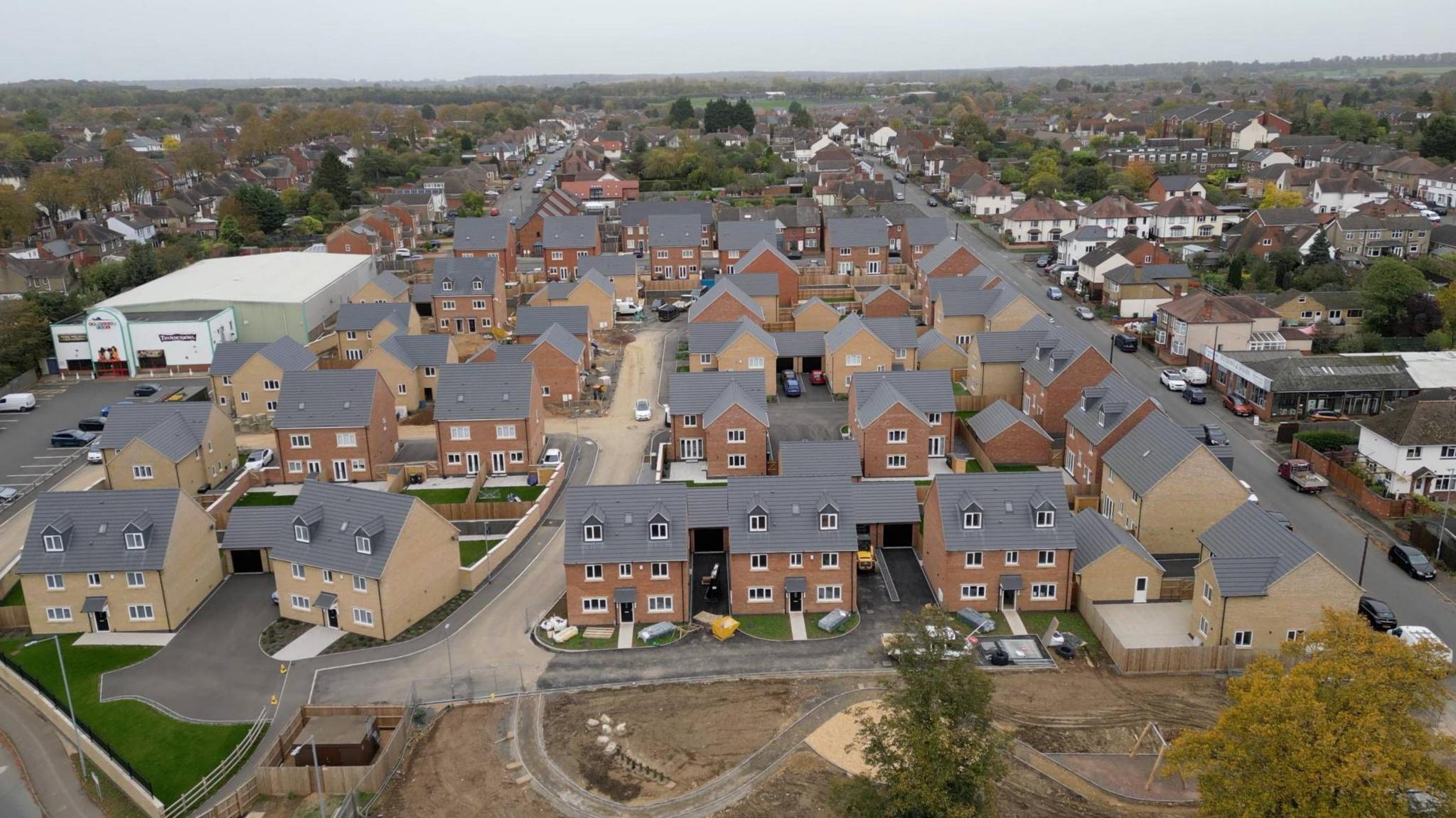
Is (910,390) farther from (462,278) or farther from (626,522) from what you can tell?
(462,278)

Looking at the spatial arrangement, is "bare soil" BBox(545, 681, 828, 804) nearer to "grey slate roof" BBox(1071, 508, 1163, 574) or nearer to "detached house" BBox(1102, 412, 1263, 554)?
"grey slate roof" BBox(1071, 508, 1163, 574)

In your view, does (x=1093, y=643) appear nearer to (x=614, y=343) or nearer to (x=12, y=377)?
(x=614, y=343)

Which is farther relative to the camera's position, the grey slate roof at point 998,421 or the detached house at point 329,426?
the detached house at point 329,426

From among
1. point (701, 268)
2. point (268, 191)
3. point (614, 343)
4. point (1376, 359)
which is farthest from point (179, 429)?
point (268, 191)

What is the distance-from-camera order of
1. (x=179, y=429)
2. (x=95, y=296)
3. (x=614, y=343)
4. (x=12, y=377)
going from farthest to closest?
(x=95, y=296) → (x=614, y=343) → (x=12, y=377) → (x=179, y=429)

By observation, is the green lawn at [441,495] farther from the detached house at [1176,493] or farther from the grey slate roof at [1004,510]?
the detached house at [1176,493]

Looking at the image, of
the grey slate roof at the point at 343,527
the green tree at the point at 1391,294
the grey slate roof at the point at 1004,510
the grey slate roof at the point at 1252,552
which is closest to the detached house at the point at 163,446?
the grey slate roof at the point at 343,527
